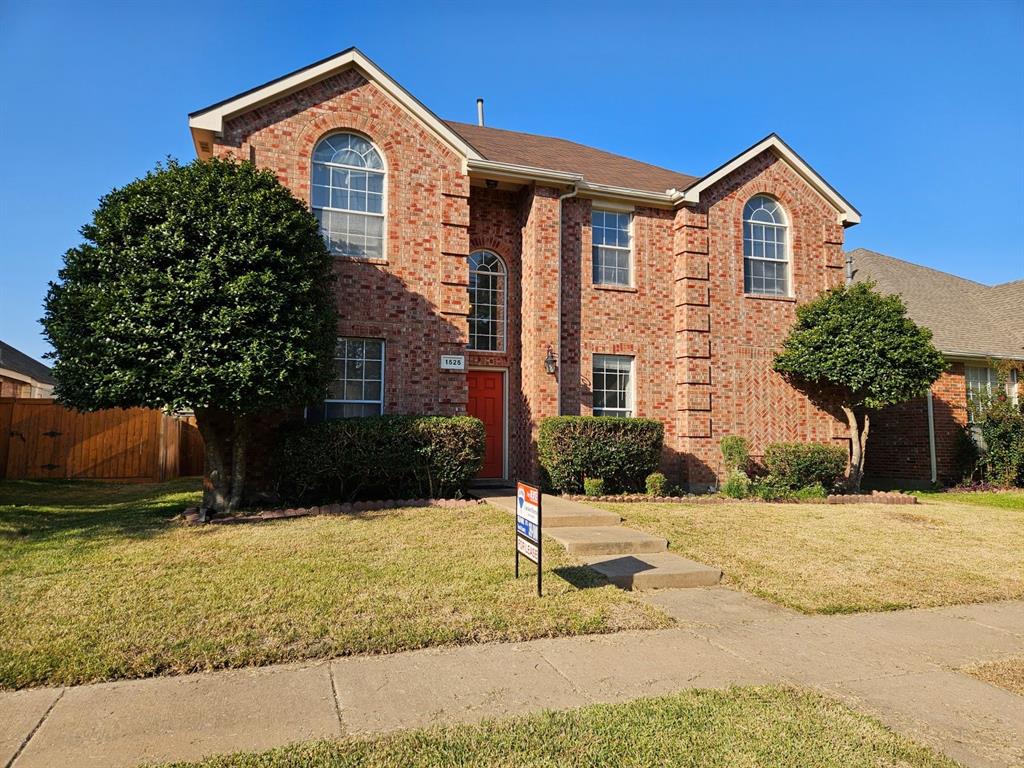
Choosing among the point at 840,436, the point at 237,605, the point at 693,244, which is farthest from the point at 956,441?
the point at 237,605

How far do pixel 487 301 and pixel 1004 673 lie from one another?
1063 cm

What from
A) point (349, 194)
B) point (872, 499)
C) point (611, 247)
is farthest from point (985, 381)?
point (349, 194)

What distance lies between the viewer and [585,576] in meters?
6.13

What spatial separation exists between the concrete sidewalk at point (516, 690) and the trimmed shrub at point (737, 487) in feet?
23.5

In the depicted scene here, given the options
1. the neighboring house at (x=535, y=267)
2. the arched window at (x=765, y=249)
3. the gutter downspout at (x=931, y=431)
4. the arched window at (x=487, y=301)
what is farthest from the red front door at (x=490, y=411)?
the gutter downspout at (x=931, y=431)

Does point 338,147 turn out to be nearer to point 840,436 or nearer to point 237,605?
point 237,605

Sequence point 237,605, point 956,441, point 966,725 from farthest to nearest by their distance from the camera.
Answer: point 956,441 < point 237,605 < point 966,725

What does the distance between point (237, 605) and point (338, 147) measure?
9.13 meters

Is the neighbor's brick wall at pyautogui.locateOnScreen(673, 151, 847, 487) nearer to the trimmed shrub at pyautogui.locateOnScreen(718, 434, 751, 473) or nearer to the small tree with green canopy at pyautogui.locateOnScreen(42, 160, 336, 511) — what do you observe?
the trimmed shrub at pyautogui.locateOnScreen(718, 434, 751, 473)

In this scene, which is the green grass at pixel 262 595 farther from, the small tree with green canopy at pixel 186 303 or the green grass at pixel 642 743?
the small tree with green canopy at pixel 186 303

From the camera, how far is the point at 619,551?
23.3 ft

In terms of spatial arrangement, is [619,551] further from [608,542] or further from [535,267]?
[535,267]

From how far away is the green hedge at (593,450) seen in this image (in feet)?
37.5

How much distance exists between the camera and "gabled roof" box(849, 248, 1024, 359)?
16.6 meters
